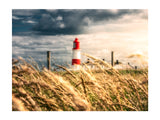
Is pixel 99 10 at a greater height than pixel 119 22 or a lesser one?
greater

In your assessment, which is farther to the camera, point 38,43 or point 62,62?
point 38,43

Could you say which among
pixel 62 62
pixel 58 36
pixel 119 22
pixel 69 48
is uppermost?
pixel 119 22

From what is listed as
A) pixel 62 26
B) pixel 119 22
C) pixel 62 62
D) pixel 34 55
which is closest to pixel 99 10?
pixel 119 22

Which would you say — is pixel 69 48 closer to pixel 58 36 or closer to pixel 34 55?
pixel 58 36

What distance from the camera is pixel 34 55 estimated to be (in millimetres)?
2826

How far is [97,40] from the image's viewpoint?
9.36 ft

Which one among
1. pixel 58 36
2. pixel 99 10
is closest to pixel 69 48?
pixel 58 36

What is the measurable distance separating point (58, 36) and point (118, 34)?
0.91 m

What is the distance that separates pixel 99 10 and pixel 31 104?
1.96 metres
